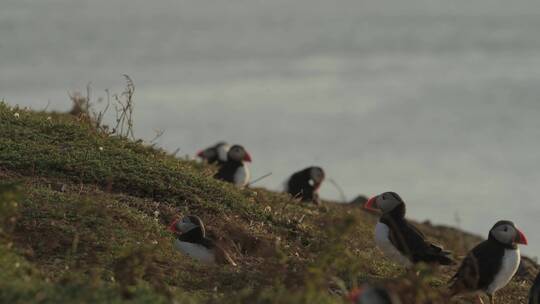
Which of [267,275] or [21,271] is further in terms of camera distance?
[267,275]

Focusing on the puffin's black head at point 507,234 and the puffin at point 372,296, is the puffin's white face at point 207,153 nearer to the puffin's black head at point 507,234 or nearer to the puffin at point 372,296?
the puffin's black head at point 507,234

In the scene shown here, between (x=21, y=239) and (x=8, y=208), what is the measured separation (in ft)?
7.67

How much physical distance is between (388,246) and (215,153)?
1151 centimetres

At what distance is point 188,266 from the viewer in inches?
450

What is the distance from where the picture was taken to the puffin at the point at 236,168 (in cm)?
1998

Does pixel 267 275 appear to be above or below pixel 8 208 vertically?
below

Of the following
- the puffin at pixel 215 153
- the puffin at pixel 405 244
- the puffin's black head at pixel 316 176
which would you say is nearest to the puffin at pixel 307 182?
the puffin's black head at pixel 316 176

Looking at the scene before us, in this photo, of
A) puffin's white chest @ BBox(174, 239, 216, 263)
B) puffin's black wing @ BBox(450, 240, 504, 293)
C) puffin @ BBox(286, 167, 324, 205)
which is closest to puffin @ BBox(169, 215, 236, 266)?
puffin's white chest @ BBox(174, 239, 216, 263)

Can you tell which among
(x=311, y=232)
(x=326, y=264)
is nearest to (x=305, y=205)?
(x=311, y=232)

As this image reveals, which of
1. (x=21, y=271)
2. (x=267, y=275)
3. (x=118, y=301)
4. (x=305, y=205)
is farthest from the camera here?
(x=305, y=205)

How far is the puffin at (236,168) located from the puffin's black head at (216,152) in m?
2.82

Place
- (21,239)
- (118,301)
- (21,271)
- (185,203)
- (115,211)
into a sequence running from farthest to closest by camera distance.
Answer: (185,203), (115,211), (21,239), (21,271), (118,301)

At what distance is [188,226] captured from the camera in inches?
470

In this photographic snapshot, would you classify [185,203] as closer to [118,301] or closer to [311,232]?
[311,232]
